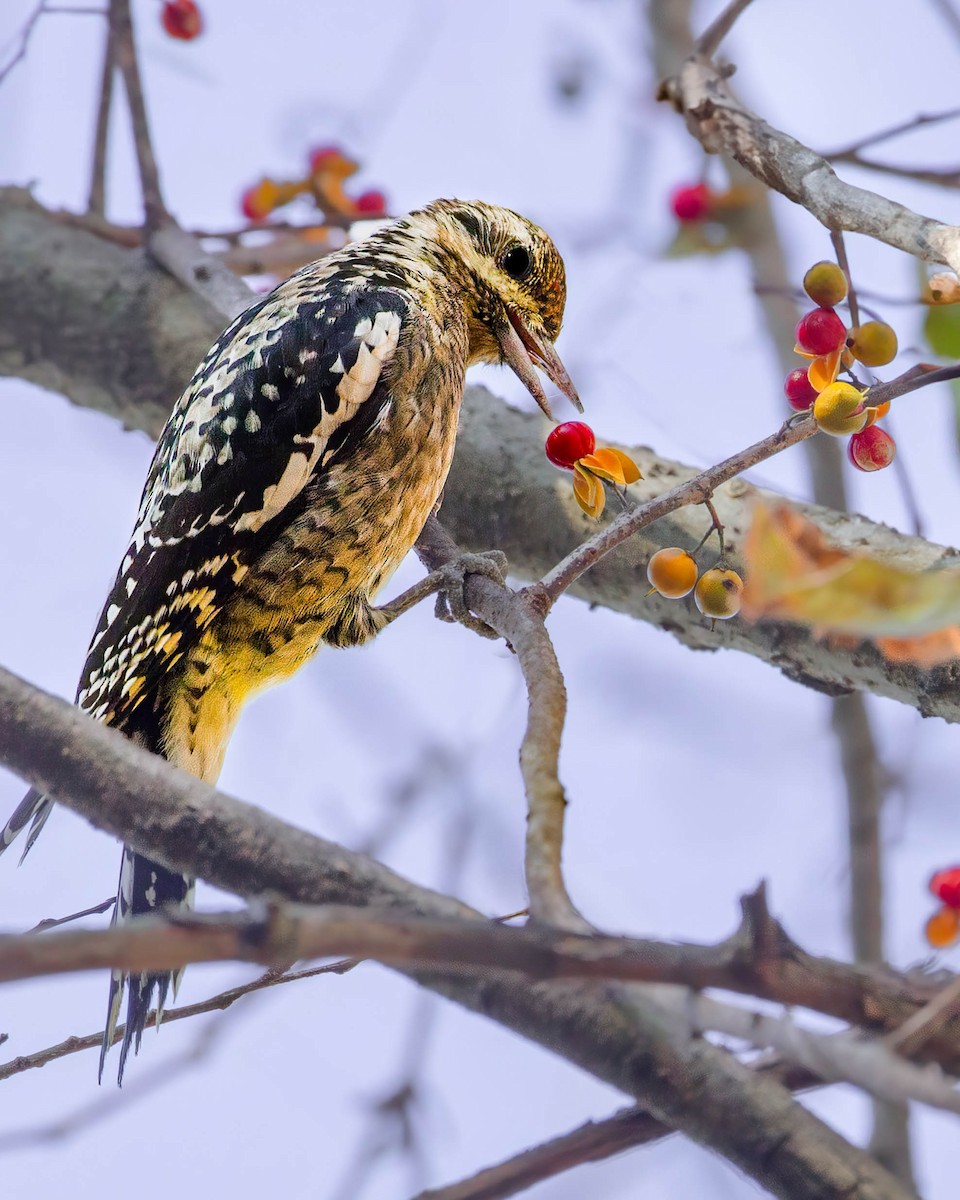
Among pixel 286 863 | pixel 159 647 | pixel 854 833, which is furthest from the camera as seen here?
pixel 854 833

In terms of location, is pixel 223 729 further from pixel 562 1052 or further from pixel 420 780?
pixel 562 1052

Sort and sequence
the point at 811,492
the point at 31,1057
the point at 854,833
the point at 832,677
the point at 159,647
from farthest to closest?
the point at 811,492, the point at 854,833, the point at 159,647, the point at 832,677, the point at 31,1057

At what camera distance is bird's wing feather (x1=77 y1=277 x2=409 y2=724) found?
8.29 ft

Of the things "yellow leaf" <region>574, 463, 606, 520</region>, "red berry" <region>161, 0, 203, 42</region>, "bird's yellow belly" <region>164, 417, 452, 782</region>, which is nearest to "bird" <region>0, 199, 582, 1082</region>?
"bird's yellow belly" <region>164, 417, 452, 782</region>

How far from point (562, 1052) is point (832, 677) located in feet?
4.43

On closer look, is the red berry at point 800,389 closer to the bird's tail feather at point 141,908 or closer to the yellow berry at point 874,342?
the yellow berry at point 874,342

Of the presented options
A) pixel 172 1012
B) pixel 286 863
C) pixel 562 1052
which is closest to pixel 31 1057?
pixel 172 1012

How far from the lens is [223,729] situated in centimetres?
273

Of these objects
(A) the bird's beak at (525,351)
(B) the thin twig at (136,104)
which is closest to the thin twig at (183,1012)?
(A) the bird's beak at (525,351)

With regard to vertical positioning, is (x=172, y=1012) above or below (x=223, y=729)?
below

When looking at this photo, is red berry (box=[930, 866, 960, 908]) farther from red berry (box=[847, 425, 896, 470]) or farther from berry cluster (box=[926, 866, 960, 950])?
red berry (box=[847, 425, 896, 470])

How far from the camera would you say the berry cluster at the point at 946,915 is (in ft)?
7.16

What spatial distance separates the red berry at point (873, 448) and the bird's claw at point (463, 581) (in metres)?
0.69

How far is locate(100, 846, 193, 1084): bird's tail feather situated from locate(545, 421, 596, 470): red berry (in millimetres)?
1004
